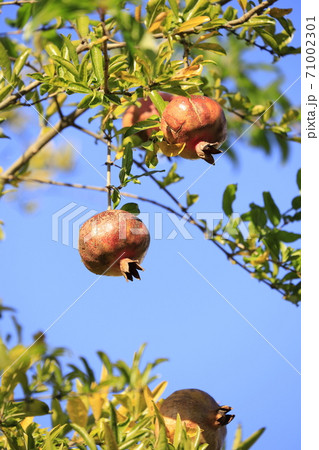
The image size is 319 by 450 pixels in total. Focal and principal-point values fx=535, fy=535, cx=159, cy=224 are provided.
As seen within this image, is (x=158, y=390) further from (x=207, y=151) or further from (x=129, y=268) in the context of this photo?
(x=207, y=151)

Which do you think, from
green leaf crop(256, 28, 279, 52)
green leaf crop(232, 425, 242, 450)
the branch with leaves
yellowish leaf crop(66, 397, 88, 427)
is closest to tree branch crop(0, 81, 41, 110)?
the branch with leaves

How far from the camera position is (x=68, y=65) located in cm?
105

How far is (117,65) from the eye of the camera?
1059mm

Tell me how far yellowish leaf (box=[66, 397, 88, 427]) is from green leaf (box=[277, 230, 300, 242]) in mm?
751

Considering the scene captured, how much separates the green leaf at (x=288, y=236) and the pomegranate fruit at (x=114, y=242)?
2.06 ft

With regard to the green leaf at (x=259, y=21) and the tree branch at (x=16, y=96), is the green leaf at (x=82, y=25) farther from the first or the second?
the green leaf at (x=259, y=21)

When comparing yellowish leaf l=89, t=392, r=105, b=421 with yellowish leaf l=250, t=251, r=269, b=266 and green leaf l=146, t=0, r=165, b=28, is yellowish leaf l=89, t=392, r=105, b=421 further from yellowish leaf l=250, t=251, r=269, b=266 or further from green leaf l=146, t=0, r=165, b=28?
green leaf l=146, t=0, r=165, b=28

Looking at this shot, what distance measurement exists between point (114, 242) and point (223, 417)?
1.51ft

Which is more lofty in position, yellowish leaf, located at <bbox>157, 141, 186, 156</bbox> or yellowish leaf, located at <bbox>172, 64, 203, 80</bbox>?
yellowish leaf, located at <bbox>172, 64, 203, 80</bbox>

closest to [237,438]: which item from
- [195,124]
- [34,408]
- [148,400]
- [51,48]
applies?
[148,400]

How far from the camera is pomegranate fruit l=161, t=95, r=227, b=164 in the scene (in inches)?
42.5

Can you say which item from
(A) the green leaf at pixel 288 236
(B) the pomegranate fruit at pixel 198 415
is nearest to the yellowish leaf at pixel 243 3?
(A) the green leaf at pixel 288 236
